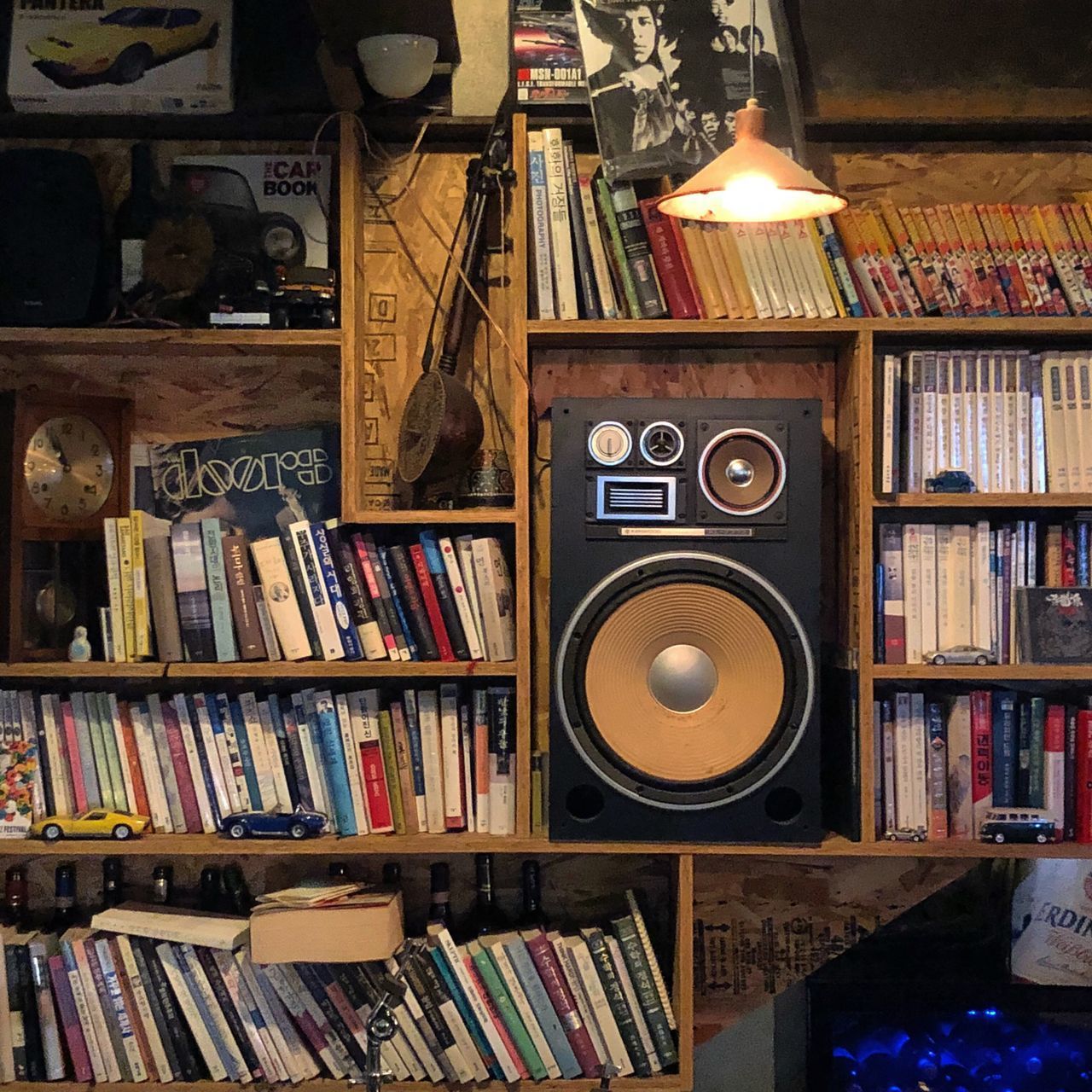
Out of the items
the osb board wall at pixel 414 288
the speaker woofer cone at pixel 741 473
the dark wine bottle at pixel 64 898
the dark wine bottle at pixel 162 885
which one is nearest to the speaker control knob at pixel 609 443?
the speaker woofer cone at pixel 741 473

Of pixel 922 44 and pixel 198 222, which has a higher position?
pixel 922 44

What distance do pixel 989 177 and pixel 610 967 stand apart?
1.46 meters

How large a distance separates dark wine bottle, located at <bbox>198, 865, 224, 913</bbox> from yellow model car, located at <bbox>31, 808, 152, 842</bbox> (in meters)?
0.21

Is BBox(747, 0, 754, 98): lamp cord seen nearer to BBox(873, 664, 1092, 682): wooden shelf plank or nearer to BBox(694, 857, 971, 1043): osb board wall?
BBox(873, 664, 1092, 682): wooden shelf plank

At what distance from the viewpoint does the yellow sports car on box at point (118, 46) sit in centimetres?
179

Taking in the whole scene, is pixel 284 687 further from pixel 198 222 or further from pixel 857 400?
pixel 857 400

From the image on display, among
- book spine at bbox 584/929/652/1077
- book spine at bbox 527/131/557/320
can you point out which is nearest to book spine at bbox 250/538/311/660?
book spine at bbox 527/131/557/320

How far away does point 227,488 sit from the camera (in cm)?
189

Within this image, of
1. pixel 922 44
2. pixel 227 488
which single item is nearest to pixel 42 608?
pixel 227 488

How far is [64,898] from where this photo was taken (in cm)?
189

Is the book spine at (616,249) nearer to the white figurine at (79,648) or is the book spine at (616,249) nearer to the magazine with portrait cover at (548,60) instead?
the magazine with portrait cover at (548,60)

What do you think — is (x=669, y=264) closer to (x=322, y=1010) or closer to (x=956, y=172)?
(x=956, y=172)

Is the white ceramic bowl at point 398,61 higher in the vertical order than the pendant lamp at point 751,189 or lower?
higher

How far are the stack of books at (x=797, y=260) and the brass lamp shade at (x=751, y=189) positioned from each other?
238 millimetres
